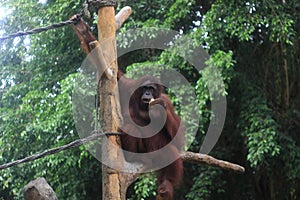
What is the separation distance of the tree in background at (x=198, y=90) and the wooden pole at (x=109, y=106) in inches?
97.6

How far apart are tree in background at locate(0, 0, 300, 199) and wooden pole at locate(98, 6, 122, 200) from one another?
248cm

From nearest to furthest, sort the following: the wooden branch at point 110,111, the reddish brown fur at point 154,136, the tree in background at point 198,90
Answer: the wooden branch at point 110,111
the reddish brown fur at point 154,136
the tree in background at point 198,90

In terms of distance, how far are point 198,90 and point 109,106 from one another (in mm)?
2659

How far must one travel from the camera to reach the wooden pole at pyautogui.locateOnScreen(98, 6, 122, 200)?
2.69m

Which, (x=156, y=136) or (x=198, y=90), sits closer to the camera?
(x=156, y=136)

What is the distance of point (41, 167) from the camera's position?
6.25 m

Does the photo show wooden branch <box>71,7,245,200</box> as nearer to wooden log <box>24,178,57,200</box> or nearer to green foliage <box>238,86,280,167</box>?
wooden log <box>24,178,57,200</box>

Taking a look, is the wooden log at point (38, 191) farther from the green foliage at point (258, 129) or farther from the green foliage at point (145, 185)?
the green foliage at point (258, 129)

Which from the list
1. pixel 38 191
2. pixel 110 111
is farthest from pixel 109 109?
pixel 38 191

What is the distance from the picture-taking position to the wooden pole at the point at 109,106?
8.82 feet

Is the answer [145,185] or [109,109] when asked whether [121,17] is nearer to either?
[109,109]

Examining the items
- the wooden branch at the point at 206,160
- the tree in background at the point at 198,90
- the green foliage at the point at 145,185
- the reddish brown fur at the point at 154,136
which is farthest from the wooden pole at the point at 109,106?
the green foliage at the point at 145,185

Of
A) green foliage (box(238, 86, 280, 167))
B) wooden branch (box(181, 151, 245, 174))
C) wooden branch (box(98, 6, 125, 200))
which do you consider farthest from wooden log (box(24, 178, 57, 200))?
green foliage (box(238, 86, 280, 167))

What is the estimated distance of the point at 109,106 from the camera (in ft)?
9.14
